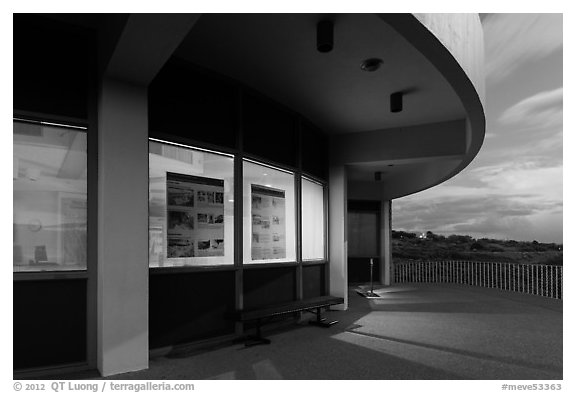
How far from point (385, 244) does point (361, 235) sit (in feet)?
2.70

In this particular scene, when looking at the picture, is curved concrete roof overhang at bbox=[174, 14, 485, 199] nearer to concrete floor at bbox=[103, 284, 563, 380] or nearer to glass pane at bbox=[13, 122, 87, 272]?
glass pane at bbox=[13, 122, 87, 272]

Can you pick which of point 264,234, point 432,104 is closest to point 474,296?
point 432,104

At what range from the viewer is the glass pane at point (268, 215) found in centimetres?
545

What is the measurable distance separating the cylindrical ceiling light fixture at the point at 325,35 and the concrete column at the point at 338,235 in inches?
163

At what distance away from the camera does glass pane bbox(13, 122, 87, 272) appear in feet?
11.3

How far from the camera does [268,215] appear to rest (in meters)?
5.87

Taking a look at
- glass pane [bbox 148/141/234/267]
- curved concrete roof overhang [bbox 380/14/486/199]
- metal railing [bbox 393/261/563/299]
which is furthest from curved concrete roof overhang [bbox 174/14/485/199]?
metal railing [bbox 393/261/563/299]

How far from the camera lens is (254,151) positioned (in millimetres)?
5520

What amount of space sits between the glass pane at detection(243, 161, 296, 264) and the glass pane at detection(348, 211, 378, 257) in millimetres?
6666

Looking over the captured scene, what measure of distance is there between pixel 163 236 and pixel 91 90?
1.68 meters

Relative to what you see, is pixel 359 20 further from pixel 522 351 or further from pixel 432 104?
pixel 522 351

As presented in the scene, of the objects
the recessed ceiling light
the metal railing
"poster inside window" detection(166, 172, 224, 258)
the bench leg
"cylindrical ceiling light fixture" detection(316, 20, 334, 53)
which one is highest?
the recessed ceiling light

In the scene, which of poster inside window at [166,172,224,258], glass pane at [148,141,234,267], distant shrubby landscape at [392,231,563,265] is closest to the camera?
glass pane at [148,141,234,267]

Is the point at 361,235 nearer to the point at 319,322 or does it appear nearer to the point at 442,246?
the point at 319,322
